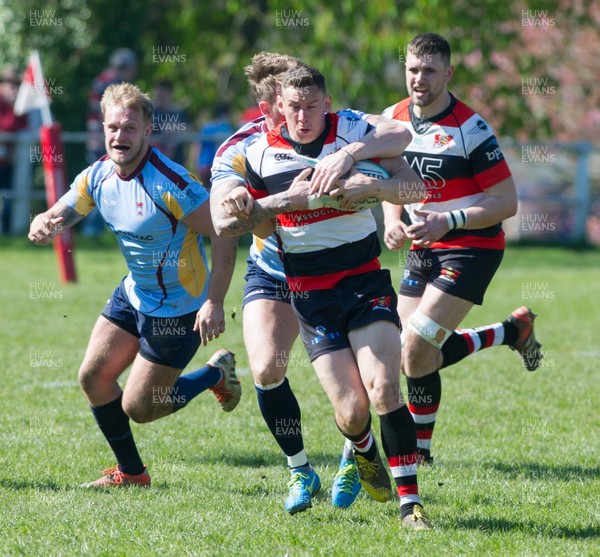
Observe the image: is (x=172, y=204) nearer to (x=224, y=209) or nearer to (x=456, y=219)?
(x=224, y=209)

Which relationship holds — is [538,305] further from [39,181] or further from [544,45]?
[544,45]

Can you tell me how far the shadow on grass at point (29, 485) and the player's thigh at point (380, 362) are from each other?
1.86m

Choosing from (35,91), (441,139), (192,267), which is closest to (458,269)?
(441,139)

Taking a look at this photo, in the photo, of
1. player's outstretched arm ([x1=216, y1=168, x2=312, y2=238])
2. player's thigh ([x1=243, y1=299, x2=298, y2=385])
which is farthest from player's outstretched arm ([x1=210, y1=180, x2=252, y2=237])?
player's thigh ([x1=243, y1=299, x2=298, y2=385])

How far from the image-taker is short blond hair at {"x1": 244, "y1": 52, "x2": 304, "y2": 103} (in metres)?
5.72

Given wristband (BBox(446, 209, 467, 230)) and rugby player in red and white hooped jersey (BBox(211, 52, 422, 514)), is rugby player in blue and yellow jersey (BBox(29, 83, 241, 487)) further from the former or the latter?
wristband (BBox(446, 209, 467, 230))

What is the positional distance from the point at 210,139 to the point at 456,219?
13514 millimetres

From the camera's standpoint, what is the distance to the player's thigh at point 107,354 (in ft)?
20.1

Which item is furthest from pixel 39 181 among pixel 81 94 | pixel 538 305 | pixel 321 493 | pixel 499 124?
pixel 321 493

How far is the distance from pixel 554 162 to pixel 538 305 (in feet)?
33.0

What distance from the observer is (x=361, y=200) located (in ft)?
16.9

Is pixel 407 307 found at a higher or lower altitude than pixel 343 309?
lower

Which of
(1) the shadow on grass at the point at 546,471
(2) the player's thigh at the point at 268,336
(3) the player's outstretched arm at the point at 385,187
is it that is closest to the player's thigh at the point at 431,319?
(1) the shadow on grass at the point at 546,471

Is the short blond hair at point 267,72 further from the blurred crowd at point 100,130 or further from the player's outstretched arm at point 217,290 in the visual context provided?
the blurred crowd at point 100,130
